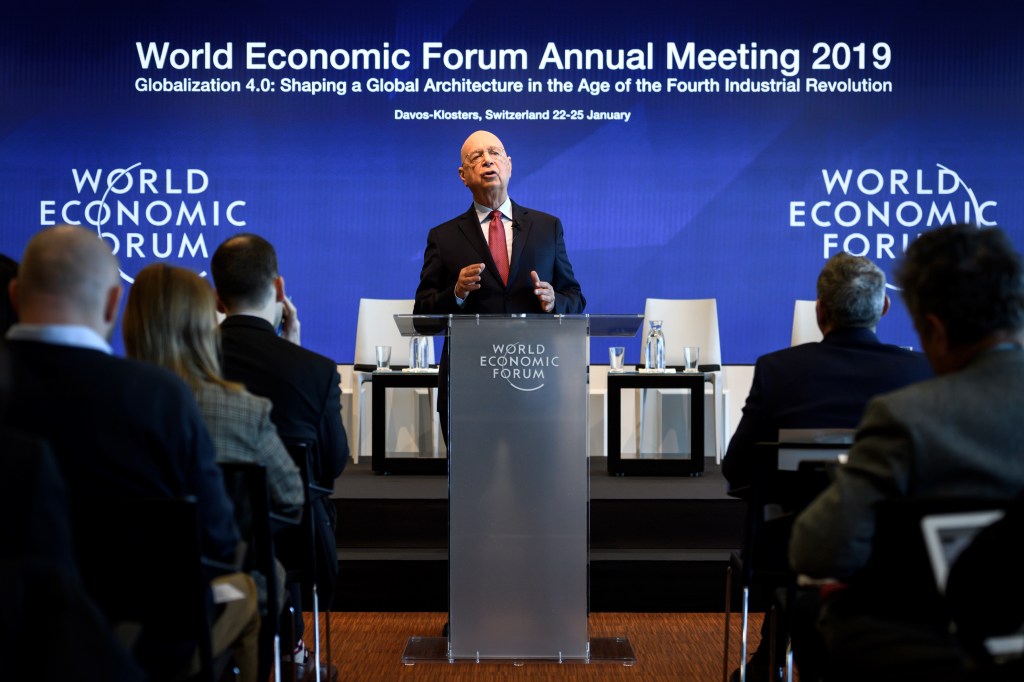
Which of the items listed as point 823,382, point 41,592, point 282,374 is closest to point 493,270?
point 282,374

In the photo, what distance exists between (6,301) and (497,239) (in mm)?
1887

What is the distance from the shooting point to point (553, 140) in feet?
27.0

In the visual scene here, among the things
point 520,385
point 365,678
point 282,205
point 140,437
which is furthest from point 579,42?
point 140,437

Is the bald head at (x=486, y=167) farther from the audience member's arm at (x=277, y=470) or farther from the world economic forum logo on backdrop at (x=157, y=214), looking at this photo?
the world economic forum logo on backdrop at (x=157, y=214)

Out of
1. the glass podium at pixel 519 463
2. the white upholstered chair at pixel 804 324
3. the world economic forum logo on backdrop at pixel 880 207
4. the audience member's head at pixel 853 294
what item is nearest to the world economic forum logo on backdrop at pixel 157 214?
the white upholstered chair at pixel 804 324

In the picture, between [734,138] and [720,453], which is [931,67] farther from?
[720,453]

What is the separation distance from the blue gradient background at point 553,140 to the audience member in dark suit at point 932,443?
6.36m

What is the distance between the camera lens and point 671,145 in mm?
8273

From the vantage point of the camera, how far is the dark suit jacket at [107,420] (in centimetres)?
193

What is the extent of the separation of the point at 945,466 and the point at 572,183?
6.64m

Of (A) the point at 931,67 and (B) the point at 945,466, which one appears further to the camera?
(A) the point at 931,67

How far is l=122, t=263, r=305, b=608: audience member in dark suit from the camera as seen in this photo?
8.27 ft

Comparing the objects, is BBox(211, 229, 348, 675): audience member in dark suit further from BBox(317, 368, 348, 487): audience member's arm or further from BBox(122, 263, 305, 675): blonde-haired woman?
BBox(122, 263, 305, 675): blonde-haired woman

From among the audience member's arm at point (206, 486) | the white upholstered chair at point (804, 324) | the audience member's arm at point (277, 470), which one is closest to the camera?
the audience member's arm at point (206, 486)
